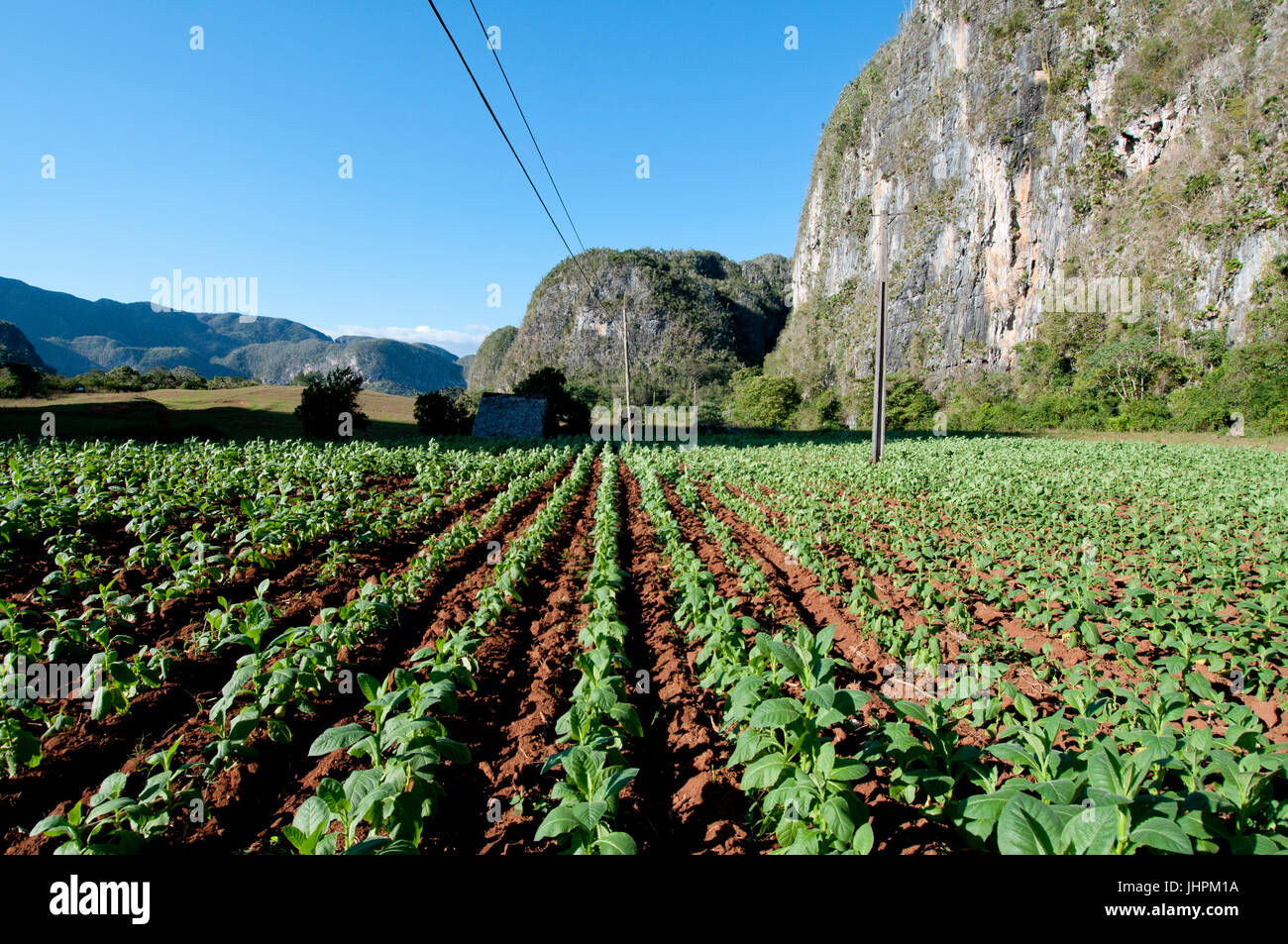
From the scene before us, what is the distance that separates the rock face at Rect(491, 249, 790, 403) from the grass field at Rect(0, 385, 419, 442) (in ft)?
259

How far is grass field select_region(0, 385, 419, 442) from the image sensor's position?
1119 inches

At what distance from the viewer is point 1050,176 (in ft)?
224

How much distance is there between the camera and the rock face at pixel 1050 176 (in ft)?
165

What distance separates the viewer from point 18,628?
3.89 meters

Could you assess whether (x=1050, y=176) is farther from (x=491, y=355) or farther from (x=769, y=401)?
(x=491, y=355)

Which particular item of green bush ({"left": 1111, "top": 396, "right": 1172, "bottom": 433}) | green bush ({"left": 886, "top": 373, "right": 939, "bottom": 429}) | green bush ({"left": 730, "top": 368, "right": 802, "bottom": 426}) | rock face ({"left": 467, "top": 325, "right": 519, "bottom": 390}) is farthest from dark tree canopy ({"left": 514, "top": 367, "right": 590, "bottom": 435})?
rock face ({"left": 467, "top": 325, "right": 519, "bottom": 390})

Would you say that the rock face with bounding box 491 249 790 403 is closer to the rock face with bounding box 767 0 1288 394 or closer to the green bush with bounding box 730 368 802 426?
the rock face with bounding box 767 0 1288 394

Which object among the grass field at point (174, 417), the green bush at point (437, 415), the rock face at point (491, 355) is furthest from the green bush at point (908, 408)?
the rock face at point (491, 355)

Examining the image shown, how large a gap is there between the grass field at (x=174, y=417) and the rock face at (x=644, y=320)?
78.8m

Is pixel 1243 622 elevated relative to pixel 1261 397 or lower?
lower

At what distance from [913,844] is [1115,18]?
103698 millimetres

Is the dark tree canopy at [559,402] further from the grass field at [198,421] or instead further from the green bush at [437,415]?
the grass field at [198,421]

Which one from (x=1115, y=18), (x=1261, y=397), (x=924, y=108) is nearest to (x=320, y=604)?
(x=1261, y=397)

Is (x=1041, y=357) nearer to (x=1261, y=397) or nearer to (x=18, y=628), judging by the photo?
(x=1261, y=397)
